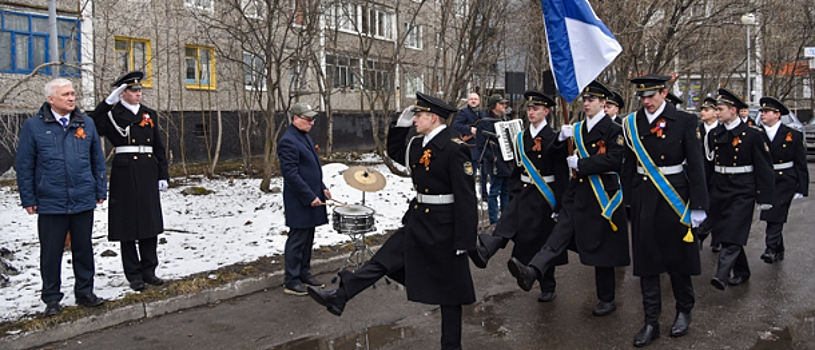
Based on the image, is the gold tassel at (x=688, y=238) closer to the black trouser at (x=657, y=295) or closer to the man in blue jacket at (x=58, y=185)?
the black trouser at (x=657, y=295)

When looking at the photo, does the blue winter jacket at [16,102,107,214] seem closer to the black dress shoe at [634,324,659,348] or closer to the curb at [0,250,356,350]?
the curb at [0,250,356,350]

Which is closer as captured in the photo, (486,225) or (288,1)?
(486,225)

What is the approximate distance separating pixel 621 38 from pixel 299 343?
14.4 metres

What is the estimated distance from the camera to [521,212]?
22.3 feet

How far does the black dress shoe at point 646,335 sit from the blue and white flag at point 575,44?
2.23m

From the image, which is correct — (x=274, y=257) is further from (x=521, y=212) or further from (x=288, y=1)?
(x=288, y=1)

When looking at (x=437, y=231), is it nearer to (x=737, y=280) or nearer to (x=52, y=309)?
(x=52, y=309)

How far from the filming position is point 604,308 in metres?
6.36

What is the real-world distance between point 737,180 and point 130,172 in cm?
618

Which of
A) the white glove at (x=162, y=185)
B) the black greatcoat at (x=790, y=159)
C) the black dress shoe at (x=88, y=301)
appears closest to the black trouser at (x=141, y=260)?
the white glove at (x=162, y=185)

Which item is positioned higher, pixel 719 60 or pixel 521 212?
pixel 719 60

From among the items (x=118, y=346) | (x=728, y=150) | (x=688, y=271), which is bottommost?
(x=118, y=346)

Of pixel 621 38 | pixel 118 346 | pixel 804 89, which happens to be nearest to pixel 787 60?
pixel 804 89

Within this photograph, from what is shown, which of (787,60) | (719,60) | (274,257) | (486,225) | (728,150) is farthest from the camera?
(787,60)
